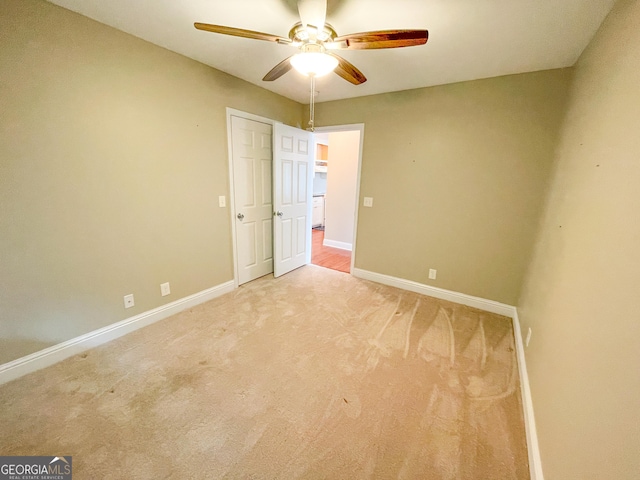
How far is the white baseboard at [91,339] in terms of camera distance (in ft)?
5.53

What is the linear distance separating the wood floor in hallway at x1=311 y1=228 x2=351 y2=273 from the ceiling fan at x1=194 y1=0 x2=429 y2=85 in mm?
2773

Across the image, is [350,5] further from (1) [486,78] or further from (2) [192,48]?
(1) [486,78]

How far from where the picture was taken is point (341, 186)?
4895 millimetres

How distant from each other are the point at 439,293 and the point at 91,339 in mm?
3403

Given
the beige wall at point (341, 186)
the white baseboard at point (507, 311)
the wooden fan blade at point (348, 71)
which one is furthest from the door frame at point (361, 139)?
the wooden fan blade at point (348, 71)

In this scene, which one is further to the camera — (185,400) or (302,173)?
(302,173)

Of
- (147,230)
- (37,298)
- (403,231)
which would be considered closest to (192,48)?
(147,230)

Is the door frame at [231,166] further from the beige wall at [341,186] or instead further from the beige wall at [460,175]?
the beige wall at [341,186]

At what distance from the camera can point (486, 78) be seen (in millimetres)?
2447

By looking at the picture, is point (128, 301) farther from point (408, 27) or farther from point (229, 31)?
point (408, 27)

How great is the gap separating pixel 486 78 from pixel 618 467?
2.92 metres

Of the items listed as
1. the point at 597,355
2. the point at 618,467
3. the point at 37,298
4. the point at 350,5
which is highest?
the point at 350,5

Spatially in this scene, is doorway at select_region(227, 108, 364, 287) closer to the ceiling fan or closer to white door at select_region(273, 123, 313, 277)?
white door at select_region(273, 123, 313, 277)
